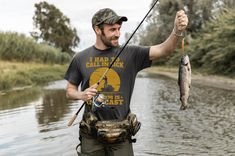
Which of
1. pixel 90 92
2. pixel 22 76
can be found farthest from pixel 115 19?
pixel 22 76

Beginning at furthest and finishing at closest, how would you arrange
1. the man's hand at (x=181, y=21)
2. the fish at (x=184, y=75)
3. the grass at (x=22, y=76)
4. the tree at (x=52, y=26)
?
1. the tree at (x=52, y=26)
2. the grass at (x=22, y=76)
3. the fish at (x=184, y=75)
4. the man's hand at (x=181, y=21)

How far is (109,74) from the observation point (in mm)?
5051

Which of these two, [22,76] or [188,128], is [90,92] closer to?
[188,128]

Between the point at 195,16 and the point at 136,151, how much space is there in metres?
57.4

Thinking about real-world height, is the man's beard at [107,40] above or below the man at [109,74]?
above

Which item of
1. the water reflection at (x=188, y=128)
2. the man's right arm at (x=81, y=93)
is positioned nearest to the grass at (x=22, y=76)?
the water reflection at (x=188, y=128)

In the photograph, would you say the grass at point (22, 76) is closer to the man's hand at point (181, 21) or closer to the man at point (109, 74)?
the man at point (109, 74)

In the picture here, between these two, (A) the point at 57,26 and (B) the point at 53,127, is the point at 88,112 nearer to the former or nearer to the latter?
(B) the point at 53,127

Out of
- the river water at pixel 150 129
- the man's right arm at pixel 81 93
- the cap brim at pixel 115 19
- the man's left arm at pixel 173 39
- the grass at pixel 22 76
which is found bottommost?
the river water at pixel 150 129

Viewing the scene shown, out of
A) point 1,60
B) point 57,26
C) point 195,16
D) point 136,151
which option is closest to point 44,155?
point 136,151

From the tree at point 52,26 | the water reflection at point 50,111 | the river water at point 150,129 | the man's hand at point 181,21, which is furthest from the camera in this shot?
the tree at point 52,26

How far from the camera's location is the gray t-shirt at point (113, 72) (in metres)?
5.05

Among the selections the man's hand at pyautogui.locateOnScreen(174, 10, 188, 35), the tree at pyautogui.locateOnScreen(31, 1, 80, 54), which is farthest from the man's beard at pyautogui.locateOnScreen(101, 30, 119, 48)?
the tree at pyautogui.locateOnScreen(31, 1, 80, 54)

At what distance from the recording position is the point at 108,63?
5031 millimetres
